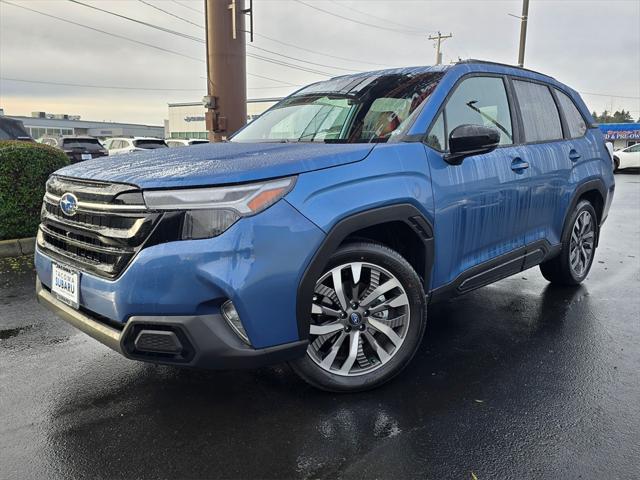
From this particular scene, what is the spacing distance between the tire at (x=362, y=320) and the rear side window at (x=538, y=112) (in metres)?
1.85

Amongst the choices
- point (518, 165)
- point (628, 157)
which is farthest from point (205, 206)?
point (628, 157)

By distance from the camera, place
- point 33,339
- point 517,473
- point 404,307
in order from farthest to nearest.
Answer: point 33,339 < point 404,307 < point 517,473

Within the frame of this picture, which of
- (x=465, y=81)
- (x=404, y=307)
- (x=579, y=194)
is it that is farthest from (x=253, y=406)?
(x=579, y=194)

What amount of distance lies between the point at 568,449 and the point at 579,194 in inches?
108

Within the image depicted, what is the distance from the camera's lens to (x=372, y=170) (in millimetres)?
2680

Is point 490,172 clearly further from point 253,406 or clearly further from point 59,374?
point 59,374

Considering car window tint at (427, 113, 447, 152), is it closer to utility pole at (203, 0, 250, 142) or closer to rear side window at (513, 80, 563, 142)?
rear side window at (513, 80, 563, 142)

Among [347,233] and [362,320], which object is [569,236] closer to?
[362,320]

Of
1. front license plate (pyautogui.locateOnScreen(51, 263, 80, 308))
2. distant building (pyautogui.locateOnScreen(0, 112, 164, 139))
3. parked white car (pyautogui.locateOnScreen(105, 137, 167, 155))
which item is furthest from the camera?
distant building (pyautogui.locateOnScreen(0, 112, 164, 139))

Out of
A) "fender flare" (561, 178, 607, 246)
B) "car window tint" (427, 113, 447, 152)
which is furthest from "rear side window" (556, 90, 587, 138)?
"car window tint" (427, 113, 447, 152)

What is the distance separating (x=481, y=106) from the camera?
3.57m

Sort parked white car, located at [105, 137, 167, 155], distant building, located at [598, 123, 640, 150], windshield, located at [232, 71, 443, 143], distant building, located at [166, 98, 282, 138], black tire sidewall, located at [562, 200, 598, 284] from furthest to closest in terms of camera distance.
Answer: distant building, located at [166, 98, 282, 138] → distant building, located at [598, 123, 640, 150] → parked white car, located at [105, 137, 167, 155] → black tire sidewall, located at [562, 200, 598, 284] → windshield, located at [232, 71, 443, 143]

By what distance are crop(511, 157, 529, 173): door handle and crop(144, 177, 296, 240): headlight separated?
2.12 m

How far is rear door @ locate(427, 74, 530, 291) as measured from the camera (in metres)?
3.05
